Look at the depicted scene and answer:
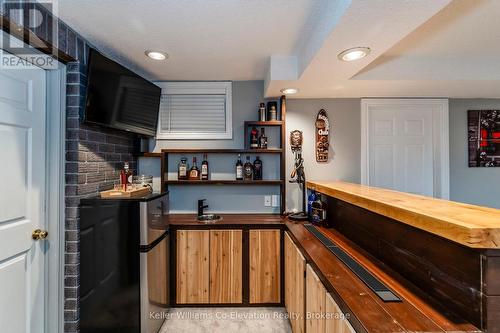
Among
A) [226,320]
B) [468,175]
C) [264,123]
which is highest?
[264,123]

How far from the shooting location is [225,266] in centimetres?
257

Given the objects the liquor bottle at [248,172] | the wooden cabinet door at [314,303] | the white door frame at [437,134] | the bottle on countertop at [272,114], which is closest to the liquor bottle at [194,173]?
the liquor bottle at [248,172]

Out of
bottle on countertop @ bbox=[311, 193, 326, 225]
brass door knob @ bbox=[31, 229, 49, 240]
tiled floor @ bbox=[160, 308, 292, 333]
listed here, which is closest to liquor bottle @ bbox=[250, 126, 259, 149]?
bottle on countertop @ bbox=[311, 193, 326, 225]

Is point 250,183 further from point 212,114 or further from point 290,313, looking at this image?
point 290,313

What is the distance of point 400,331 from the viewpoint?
3.00ft

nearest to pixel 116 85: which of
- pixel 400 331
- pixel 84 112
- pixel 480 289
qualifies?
pixel 84 112

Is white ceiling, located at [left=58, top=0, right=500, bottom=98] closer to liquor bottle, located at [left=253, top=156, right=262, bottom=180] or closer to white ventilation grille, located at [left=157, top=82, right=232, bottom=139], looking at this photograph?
white ventilation grille, located at [left=157, top=82, right=232, bottom=139]

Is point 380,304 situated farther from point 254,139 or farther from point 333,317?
point 254,139

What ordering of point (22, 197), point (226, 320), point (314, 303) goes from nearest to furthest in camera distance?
point (314, 303) < point (22, 197) < point (226, 320)

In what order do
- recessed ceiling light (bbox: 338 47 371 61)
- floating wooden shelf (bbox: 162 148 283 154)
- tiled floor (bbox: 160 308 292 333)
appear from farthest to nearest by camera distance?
floating wooden shelf (bbox: 162 148 283 154)
tiled floor (bbox: 160 308 292 333)
recessed ceiling light (bbox: 338 47 371 61)

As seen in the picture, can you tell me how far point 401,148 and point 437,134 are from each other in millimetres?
439

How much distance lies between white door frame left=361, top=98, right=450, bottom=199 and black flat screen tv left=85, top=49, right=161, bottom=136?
2.39 metres

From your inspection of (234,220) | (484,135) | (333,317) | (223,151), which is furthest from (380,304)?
(484,135)

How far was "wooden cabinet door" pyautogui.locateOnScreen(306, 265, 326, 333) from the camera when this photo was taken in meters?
1.40
